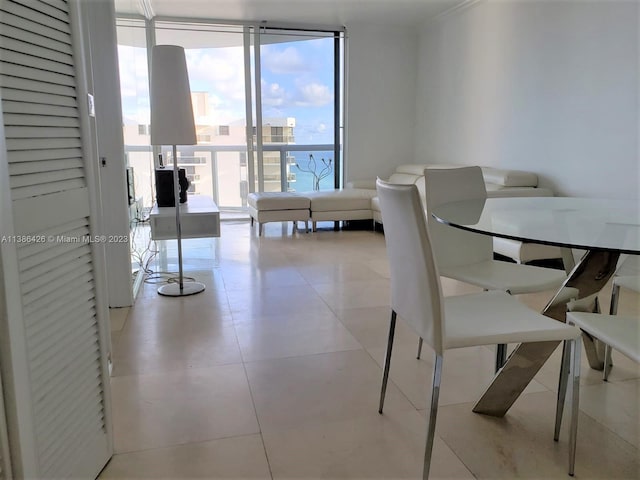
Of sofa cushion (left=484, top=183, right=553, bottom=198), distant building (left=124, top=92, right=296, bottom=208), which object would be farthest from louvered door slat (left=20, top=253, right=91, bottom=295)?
distant building (left=124, top=92, right=296, bottom=208)

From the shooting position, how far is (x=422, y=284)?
1481 millimetres

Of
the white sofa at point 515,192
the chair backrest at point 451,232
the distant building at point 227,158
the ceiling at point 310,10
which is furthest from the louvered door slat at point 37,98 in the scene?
the distant building at point 227,158

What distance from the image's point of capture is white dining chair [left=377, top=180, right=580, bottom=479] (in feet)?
4.70

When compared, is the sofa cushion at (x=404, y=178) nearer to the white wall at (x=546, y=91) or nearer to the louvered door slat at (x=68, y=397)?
the white wall at (x=546, y=91)

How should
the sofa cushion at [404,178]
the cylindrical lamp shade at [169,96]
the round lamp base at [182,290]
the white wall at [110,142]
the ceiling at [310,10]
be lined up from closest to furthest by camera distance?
1. the white wall at [110,142]
2. the cylindrical lamp shade at [169,96]
3. the round lamp base at [182,290]
4. the ceiling at [310,10]
5. the sofa cushion at [404,178]

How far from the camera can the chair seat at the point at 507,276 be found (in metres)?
1.99

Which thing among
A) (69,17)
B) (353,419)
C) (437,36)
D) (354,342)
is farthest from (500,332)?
(437,36)

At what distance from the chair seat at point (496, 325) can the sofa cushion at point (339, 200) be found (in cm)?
387

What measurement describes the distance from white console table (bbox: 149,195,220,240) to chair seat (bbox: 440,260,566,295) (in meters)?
2.20

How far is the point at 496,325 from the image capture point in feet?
5.10

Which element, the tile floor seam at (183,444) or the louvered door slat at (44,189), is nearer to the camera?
the louvered door slat at (44,189)

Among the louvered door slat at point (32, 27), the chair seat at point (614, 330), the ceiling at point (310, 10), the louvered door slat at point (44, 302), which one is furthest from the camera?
the ceiling at point (310, 10)

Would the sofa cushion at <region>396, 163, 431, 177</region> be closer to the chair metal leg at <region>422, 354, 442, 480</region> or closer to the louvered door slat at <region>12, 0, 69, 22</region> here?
the chair metal leg at <region>422, 354, 442, 480</region>

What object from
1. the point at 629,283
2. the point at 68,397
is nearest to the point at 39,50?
the point at 68,397
